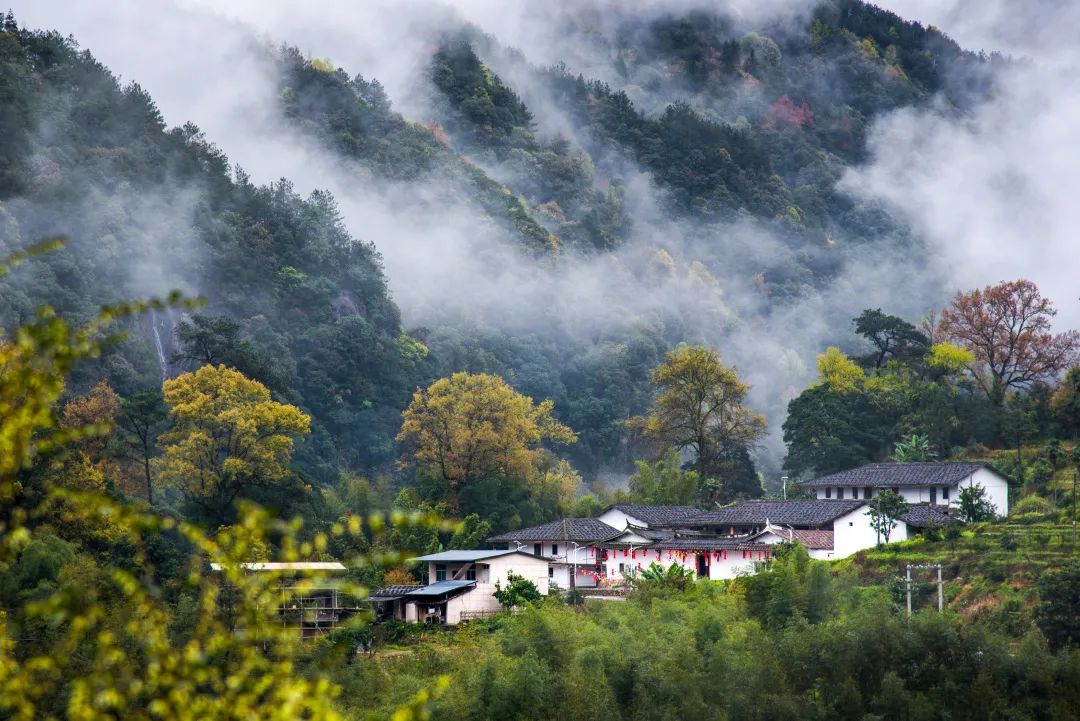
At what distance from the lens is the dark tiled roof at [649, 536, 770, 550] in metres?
44.1

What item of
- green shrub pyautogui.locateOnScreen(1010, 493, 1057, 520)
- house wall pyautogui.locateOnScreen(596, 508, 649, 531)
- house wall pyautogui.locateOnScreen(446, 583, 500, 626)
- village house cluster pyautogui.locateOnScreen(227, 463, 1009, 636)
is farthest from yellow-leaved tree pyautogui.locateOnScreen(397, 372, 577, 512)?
green shrub pyautogui.locateOnScreen(1010, 493, 1057, 520)

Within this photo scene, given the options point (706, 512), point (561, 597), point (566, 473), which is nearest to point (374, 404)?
point (566, 473)

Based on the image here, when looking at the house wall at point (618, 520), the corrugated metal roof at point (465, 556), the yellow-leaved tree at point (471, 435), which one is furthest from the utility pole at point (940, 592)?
the yellow-leaved tree at point (471, 435)

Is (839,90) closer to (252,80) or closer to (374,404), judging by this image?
(252,80)

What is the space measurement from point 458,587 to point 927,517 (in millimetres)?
15816

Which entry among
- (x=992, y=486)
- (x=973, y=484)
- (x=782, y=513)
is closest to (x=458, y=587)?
(x=782, y=513)

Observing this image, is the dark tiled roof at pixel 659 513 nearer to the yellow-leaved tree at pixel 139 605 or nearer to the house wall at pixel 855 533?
the house wall at pixel 855 533

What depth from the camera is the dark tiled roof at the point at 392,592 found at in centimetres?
4119

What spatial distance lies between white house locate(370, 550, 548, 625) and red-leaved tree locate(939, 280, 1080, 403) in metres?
24.3

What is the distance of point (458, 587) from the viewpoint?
135 ft

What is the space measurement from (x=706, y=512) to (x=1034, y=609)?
20.7 meters

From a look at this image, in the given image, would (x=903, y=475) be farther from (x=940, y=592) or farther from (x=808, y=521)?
(x=940, y=592)

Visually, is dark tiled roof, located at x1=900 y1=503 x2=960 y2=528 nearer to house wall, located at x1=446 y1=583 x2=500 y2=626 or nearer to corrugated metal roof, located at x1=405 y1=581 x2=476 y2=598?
house wall, located at x1=446 y1=583 x2=500 y2=626

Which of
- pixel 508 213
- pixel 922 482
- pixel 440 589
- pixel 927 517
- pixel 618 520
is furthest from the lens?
pixel 508 213
